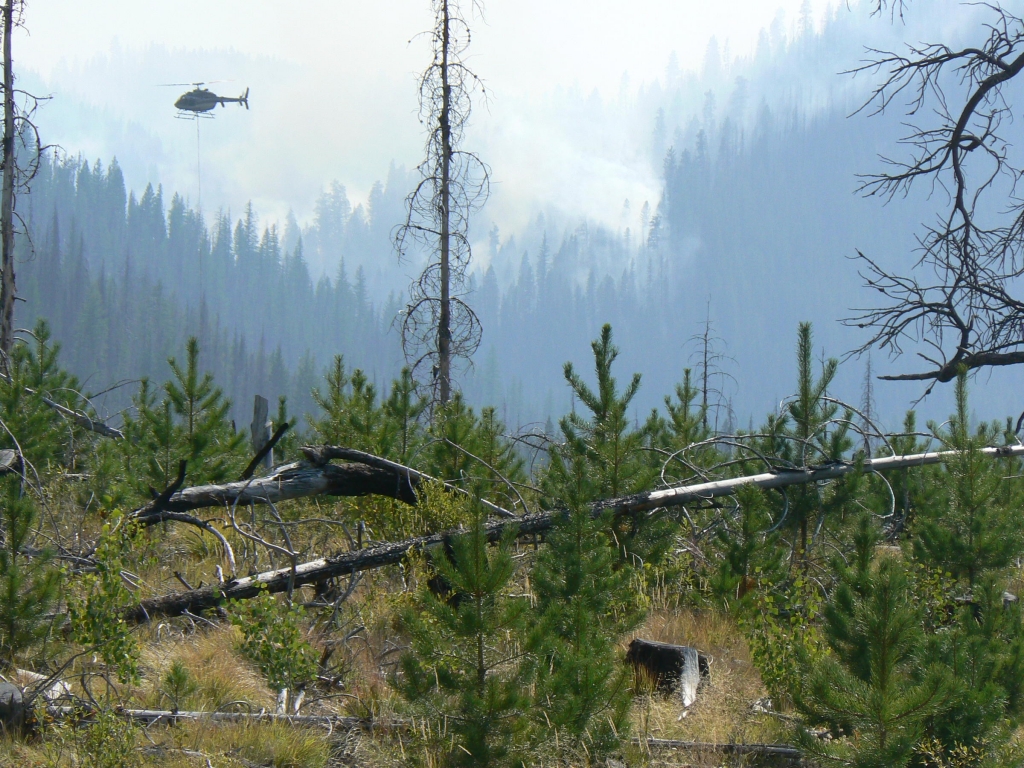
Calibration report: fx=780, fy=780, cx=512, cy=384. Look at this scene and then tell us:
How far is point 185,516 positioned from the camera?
564 cm

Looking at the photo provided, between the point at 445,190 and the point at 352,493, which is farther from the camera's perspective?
the point at 445,190

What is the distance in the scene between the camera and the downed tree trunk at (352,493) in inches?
195

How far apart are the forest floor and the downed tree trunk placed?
19 cm

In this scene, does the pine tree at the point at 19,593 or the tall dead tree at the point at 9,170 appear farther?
the tall dead tree at the point at 9,170

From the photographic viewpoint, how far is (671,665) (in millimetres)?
4211

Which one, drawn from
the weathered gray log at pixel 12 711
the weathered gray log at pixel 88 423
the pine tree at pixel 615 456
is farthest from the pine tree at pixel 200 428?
the weathered gray log at pixel 12 711

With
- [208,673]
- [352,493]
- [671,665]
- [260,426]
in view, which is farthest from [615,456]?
[260,426]

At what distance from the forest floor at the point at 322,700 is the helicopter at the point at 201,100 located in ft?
271

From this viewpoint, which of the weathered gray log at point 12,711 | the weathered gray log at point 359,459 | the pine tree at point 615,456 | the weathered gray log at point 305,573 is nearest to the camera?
the weathered gray log at point 12,711

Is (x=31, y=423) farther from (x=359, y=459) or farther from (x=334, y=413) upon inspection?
(x=359, y=459)

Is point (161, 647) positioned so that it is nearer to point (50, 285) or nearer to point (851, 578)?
point (851, 578)

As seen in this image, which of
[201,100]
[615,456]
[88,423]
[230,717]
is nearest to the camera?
[230,717]

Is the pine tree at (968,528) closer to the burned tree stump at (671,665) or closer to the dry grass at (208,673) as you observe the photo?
the burned tree stump at (671,665)

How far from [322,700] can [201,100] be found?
86.4 metres
